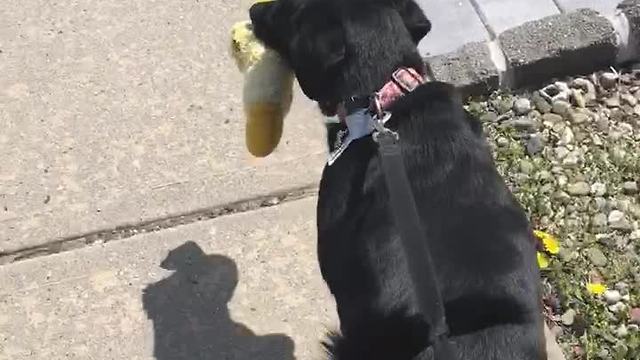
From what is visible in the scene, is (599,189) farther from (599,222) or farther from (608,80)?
(608,80)

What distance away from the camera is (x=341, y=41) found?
2775 mm

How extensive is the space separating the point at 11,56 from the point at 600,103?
7.58 ft

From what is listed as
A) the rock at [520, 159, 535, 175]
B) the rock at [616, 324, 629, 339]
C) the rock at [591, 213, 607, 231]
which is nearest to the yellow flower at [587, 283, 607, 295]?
the rock at [616, 324, 629, 339]

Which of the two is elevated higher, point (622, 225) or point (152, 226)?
point (152, 226)

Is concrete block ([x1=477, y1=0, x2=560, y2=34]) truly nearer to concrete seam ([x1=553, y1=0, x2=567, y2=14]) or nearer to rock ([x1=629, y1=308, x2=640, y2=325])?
Answer: concrete seam ([x1=553, y1=0, x2=567, y2=14])

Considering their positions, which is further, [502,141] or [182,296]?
[502,141]

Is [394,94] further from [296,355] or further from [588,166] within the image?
[588,166]

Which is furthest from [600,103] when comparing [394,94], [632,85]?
[394,94]

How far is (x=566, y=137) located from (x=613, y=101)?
0.29m

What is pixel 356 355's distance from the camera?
2.60 metres

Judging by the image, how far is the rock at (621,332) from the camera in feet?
10.5

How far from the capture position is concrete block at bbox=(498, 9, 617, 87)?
390cm

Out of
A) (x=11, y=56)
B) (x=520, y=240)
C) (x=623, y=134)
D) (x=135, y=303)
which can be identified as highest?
(x=11, y=56)

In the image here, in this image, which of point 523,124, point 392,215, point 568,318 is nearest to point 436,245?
point 392,215
